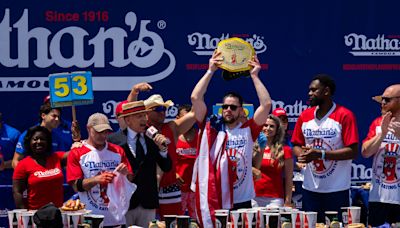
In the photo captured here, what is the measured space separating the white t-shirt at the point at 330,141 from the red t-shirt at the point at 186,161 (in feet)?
5.17

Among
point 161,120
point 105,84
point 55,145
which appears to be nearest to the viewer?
point 161,120

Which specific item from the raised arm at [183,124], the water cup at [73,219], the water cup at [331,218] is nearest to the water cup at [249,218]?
the water cup at [331,218]

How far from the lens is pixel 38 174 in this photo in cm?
864

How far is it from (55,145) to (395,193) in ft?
11.7

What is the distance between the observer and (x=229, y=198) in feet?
25.4

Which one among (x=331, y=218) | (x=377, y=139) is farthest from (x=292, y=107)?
(x=331, y=218)

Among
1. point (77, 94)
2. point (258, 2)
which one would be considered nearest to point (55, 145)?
point (77, 94)

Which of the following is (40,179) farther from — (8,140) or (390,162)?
(390,162)

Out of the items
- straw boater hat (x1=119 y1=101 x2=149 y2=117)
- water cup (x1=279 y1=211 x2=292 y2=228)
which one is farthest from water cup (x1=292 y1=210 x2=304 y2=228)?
straw boater hat (x1=119 y1=101 x2=149 y2=117)

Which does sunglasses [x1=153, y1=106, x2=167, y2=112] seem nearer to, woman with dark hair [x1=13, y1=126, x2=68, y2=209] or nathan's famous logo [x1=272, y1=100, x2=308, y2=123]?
woman with dark hair [x1=13, y1=126, x2=68, y2=209]

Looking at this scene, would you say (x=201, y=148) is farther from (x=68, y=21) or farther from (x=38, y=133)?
(x=68, y=21)

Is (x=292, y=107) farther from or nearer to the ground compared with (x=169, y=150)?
farther from the ground

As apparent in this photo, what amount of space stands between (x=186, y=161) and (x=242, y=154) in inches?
73.5

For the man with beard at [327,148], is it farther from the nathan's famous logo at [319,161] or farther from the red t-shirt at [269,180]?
the red t-shirt at [269,180]
